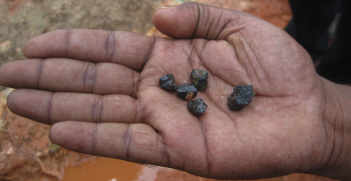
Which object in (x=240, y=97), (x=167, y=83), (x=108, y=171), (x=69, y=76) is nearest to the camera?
(x=240, y=97)

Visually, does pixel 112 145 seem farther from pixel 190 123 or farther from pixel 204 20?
pixel 204 20

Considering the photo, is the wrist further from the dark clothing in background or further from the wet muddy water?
the wet muddy water

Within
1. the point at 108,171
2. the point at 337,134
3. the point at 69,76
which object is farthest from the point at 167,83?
the point at 337,134

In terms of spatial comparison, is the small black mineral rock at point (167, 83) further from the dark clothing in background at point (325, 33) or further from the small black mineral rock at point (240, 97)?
the dark clothing in background at point (325, 33)

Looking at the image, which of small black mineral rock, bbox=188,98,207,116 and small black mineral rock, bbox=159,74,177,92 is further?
small black mineral rock, bbox=159,74,177,92

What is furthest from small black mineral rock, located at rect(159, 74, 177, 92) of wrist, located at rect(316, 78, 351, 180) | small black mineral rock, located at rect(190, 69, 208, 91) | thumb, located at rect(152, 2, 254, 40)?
wrist, located at rect(316, 78, 351, 180)

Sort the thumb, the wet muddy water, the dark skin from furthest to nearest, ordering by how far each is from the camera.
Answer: the wet muddy water, the thumb, the dark skin

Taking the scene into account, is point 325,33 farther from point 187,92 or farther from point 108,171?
point 108,171
